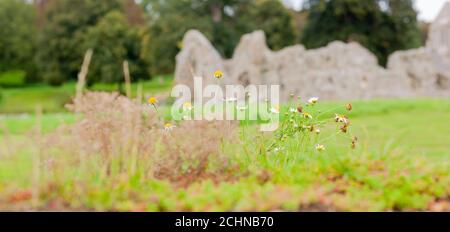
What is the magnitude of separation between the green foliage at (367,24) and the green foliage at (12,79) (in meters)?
22.2

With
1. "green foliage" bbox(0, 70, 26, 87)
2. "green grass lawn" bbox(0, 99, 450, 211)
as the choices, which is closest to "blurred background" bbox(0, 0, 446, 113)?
"green foliage" bbox(0, 70, 26, 87)

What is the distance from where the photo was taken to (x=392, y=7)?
40.9 meters

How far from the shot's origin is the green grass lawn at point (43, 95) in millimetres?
38312

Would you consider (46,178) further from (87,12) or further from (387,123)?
(87,12)

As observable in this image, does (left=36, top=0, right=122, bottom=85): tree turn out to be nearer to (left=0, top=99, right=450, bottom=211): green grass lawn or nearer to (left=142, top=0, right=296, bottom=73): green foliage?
(left=142, top=0, right=296, bottom=73): green foliage

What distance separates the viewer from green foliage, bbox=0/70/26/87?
4975cm

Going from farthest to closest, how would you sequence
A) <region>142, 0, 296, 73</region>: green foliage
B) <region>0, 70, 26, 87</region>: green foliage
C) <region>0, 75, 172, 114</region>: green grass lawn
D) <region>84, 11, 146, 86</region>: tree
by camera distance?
<region>0, 70, 26, 87</region>: green foliage → <region>142, 0, 296, 73</region>: green foliage → <region>84, 11, 146, 86</region>: tree → <region>0, 75, 172, 114</region>: green grass lawn

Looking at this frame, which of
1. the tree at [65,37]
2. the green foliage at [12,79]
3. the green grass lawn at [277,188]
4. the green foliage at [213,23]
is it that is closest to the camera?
the green grass lawn at [277,188]

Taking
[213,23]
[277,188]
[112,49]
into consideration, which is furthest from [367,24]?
[277,188]

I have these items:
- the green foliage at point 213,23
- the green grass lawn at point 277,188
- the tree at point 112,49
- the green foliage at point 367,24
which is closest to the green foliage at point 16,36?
the tree at point 112,49

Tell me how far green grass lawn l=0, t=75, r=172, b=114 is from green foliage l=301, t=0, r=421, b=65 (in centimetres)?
1068

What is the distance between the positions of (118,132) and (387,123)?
478 inches

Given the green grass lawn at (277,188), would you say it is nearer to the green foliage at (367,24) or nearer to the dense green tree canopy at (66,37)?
the green foliage at (367,24)

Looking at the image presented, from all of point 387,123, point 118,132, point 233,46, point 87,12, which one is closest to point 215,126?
point 118,132
